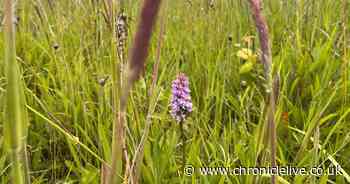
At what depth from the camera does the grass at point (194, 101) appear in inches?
34.9

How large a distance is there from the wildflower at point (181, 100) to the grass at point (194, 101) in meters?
0.05

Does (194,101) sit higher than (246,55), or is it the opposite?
(246,55)

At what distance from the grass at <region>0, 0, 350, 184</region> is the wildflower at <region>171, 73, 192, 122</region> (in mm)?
46

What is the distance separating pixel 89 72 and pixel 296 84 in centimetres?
68

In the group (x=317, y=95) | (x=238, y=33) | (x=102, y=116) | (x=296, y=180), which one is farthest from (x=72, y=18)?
(x=296, y=180)

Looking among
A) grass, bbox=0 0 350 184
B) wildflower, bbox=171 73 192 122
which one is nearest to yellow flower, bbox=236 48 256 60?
grass, bbox=0 0 350 184

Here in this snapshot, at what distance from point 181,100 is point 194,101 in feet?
1.17

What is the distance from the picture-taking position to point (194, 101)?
130 cm

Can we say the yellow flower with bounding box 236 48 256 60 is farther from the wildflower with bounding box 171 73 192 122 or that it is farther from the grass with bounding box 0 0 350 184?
the wildflower with bounding box 171 73 192 122

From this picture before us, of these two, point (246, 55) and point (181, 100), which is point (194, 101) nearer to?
point (246, 55)

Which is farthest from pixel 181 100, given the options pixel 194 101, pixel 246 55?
pixel 246 55

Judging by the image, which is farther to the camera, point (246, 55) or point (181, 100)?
point (246, 55)

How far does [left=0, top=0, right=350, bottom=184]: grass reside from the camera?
0.89m

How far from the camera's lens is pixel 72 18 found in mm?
1824
